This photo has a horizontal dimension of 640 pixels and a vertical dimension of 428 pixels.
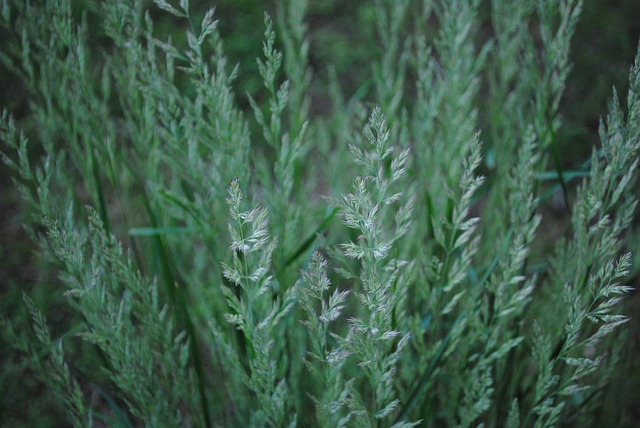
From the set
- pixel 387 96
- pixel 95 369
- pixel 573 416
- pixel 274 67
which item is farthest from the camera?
pixel 95 369

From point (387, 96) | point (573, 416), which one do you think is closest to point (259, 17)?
point (387, 96)

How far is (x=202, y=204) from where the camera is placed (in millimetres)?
937

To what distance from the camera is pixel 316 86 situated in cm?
221

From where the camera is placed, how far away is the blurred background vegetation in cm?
159

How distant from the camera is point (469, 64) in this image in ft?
3.75

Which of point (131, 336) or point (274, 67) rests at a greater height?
point (274, 67)

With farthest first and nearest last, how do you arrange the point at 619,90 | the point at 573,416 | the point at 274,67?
the point at 619,90
the point at 573,416
the point at 274,67

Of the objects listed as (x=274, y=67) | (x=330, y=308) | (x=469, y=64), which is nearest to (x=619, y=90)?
(x=469, y=64)

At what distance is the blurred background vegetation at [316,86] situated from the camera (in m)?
1.59

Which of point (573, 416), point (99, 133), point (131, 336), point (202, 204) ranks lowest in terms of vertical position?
point (573, 416)

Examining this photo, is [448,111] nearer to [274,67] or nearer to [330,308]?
[274,67]

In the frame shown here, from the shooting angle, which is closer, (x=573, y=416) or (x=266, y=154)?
(x=573, y=416)

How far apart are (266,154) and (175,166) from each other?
1004 mm

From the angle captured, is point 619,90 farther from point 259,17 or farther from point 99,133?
point 99,133
